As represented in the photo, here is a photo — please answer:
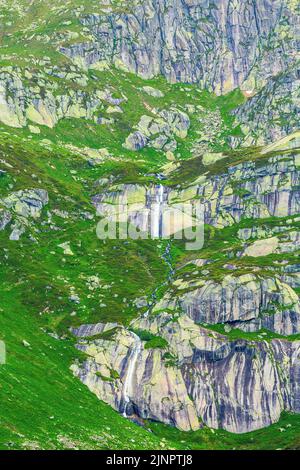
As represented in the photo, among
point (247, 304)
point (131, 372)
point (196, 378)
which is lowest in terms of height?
point (196, 378)

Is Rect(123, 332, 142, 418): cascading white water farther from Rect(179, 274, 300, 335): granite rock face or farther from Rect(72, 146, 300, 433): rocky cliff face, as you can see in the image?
Rect(179, 274, 300, 335): granite rock face

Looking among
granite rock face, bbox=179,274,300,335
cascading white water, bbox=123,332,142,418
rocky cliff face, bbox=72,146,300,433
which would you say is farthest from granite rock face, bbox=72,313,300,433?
granite rock face, bbox=179,274,300,335

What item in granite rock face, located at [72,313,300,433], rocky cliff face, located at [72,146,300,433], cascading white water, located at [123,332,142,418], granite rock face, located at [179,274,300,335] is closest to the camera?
granite rock face, located at [72,313,300,433]

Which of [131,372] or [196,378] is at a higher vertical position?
[131,372]

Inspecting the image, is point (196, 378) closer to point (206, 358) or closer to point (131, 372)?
point (206, 358)

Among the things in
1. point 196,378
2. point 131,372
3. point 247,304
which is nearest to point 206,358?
point 196,378

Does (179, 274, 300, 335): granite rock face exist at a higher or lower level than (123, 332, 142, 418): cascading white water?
higher

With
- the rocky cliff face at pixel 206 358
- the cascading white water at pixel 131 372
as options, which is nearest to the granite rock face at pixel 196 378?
the cascading white water at pixel 131 372

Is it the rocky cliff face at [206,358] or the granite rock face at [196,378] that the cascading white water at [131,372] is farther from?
the rocky cliff face at [206,358]

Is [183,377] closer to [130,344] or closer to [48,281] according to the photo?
[130,344]
